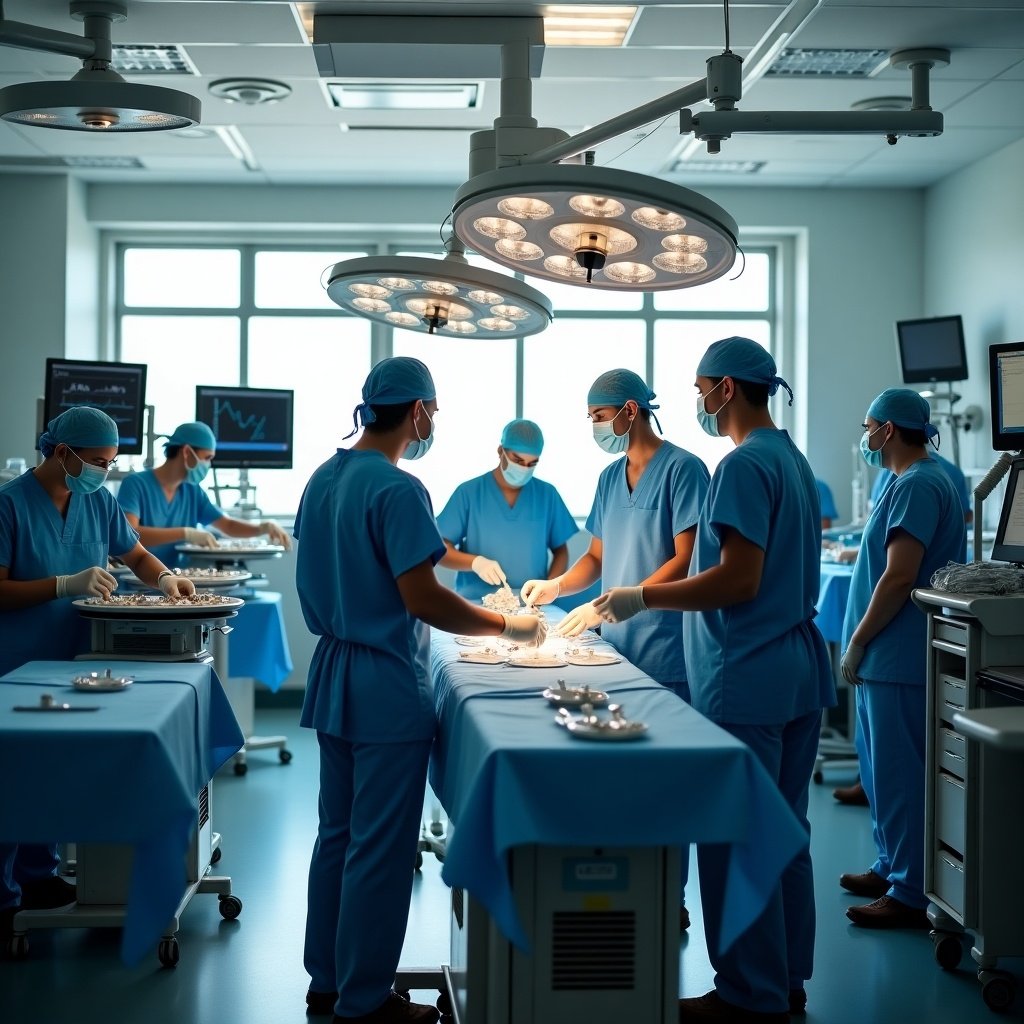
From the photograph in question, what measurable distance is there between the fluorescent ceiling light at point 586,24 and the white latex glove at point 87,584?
2358mm

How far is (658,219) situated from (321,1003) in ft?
6.30

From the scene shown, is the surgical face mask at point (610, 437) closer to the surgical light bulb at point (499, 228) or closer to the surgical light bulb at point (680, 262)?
the surgical light bulb at point (680, 262)

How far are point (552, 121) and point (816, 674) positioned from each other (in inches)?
136

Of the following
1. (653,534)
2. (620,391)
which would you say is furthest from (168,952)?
(620,391)

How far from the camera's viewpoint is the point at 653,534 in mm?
3072

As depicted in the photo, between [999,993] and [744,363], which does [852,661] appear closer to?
[999,993]

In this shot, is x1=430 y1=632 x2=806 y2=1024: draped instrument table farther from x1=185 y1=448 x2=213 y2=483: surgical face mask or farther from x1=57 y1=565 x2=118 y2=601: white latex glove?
x1=185 y1=448 x2=213 y2=483: surgical face mask

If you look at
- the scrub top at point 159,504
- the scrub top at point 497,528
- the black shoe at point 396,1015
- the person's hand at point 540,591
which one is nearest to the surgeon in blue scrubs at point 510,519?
the scrub top at point 497,528

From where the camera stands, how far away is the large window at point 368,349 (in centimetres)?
681

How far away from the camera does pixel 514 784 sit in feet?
6.14

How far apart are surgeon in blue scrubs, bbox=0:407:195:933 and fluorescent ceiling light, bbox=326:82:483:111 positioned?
223 cm

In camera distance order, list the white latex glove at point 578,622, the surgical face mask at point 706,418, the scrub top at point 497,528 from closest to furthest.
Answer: the surgical face mask at point 706,418 → the white latex glove at point 578,622 → the scrub top at point 497,528

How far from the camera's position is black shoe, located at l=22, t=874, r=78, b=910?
3.11 meters

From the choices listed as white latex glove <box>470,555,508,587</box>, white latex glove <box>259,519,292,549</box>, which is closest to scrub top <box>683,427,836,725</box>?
white latex glove <box>470,555,508,587</box>
